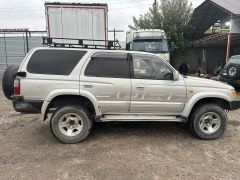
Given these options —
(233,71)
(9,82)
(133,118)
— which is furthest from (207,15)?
(9,82)

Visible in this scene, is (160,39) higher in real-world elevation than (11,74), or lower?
higher

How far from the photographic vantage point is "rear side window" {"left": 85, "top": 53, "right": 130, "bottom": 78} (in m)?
5.30

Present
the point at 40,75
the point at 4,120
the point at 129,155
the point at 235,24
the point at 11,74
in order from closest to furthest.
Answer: the point at 129,155 < the point at 40,75 < the point at 11,74 < the point at 4,120 < the point at 235,24

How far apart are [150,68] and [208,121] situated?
1661 mm

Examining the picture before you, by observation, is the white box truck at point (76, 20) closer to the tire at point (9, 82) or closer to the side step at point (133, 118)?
the tire at point (9, 82)

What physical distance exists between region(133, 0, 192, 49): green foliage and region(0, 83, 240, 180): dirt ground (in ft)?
57.4

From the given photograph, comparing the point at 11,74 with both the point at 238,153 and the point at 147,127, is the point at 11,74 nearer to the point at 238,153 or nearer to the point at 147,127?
the point at 147,127

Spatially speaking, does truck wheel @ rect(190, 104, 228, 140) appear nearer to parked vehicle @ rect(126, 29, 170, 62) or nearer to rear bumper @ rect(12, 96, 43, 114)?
rear bumper @ rect(12, 96, 43, 114)

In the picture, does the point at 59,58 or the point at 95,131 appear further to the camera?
the point at 95,131

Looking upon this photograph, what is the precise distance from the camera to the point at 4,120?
6.95 meters

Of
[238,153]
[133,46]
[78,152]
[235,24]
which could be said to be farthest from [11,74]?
[235,24]

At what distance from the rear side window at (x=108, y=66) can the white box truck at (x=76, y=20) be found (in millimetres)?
3674

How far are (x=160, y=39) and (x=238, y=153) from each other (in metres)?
9.11

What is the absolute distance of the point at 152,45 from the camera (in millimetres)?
13195
